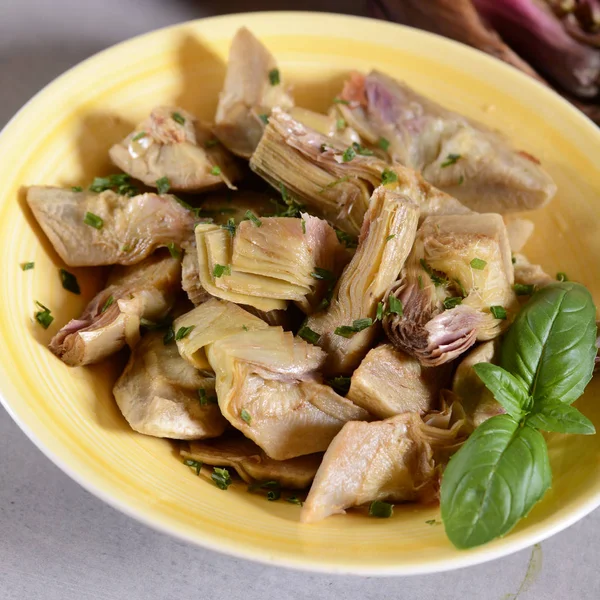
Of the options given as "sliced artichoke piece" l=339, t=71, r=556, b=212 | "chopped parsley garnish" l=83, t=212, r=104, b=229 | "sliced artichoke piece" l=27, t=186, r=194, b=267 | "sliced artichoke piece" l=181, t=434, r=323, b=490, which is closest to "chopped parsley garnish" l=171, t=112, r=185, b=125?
"sliced artichoke piece" l=27, t=186, r=194, b=267

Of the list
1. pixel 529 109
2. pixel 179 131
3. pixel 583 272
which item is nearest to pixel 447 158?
pixel 529 109

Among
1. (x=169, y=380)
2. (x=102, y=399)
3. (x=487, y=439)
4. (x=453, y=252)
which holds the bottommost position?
(x=102, y=399)

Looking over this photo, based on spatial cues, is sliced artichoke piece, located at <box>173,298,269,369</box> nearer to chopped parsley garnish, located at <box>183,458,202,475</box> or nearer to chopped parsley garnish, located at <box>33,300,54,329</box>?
chopped parsley garnish, located at <box>183,458,202,475</box>

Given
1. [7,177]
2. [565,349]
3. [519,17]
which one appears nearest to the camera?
[565,349]

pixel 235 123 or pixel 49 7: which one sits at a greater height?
pixel 235 123

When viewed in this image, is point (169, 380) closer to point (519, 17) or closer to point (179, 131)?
point (179, 131)

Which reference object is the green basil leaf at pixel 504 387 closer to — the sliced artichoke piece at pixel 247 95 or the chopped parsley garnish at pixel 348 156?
the chopped parsley garnish at pixel 348 156
